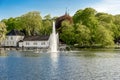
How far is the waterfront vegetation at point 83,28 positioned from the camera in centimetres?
9646

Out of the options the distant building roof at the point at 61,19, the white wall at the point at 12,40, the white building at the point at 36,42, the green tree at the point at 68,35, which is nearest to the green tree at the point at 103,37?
the green tree at the point at 68,35

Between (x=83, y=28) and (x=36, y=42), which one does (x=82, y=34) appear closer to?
(x=83, y=28)

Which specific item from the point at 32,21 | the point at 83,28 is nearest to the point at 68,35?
the point at 83,28

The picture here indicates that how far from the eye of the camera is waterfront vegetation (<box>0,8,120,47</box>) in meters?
96.5

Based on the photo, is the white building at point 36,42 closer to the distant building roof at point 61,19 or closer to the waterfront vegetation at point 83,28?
the waterfront vegetation at point 83,28

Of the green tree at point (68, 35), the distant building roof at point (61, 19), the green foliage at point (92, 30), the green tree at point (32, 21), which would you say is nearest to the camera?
the green foliage at point (92, 30)

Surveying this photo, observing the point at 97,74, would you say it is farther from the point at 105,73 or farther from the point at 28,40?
the point at 28,40

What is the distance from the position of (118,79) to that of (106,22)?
8229 centimetres

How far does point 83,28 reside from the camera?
96875 millimetres

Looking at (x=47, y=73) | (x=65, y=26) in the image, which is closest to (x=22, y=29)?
(x=65, y=26)

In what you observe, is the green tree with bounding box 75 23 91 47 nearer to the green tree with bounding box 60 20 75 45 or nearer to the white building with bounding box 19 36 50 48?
the green tree with bounding box 60 20 75 45

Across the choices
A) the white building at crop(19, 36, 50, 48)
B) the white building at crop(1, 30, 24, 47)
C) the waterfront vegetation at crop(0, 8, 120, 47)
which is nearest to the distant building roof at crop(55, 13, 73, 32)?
the waterfront vegetation at crop(0, 8, 120, 47)

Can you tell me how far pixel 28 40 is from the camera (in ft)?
350

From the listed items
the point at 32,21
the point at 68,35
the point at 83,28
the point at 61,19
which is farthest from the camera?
the point at 61,19
